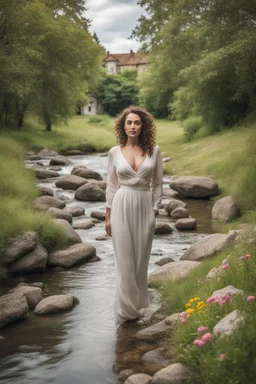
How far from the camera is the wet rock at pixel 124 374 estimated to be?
5.93 metres

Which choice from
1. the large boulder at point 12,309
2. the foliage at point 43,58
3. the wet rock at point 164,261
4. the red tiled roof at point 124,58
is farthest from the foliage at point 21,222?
the red tiled roof at point 124,58

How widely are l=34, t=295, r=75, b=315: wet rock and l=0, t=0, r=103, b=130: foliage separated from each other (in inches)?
742

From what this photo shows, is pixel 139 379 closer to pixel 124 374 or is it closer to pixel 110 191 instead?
pixel 124 374

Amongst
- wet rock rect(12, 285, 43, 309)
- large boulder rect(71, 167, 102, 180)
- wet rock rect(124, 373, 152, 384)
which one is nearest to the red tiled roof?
large boulder rect(71, 167, 102, 180)

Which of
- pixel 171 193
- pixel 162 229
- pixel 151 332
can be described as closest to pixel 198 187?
pixel 171 193

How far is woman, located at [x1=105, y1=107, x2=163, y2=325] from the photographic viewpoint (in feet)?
23.2

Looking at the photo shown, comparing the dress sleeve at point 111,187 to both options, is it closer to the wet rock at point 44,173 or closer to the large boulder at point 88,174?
the large boulder at point 88,174

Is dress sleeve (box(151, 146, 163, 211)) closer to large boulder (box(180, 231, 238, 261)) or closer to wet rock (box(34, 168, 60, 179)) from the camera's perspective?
large boulder (box(180, 231, 238, 261))

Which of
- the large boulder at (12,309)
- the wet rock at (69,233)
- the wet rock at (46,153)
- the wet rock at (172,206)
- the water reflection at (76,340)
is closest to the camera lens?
the water reflection at (76,340)

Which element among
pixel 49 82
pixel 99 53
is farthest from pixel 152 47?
pixel 49 82

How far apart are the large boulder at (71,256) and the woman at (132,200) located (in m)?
4.18

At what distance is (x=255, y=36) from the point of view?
72.4 ft

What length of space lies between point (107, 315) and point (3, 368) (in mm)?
2263

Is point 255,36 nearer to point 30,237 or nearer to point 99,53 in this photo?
point 30,237
